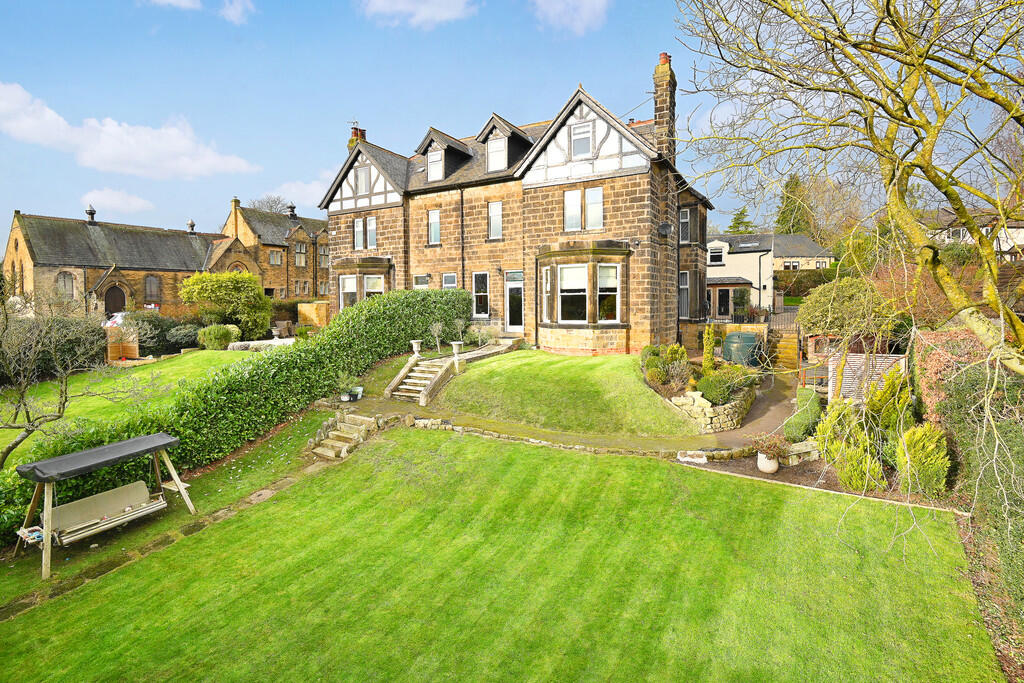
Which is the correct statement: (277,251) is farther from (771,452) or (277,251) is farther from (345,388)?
(771,452)

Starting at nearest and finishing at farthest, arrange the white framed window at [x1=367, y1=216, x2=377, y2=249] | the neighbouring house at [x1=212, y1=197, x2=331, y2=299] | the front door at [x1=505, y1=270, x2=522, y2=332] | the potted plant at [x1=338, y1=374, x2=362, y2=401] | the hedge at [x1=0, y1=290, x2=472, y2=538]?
the hedge at [x1=0, y1=290, x2=472, y2=538] < the potted plant at [x1=338, y1=374, x2=362, y2=401] < the front door at [x1=505, y1=270, x2=522, y2=332] < the white framed window at [x1=367, y1=216, x2=377, y2=249] < the neighbouring house at [x1=212, y1=197, x2=331, y2=299]

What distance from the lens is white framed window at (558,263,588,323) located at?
64.7 feet

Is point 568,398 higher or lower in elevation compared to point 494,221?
lower

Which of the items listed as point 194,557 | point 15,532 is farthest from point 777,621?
point 15,532

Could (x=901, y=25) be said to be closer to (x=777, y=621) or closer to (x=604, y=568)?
(x=777, y=621)

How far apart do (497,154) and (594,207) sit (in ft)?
20.2

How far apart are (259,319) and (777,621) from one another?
3030 cm

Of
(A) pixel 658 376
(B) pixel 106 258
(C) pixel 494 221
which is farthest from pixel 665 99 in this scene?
(B) pixel 106 258

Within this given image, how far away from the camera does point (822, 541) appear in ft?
26.1

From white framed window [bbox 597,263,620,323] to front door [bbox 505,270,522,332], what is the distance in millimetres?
4820

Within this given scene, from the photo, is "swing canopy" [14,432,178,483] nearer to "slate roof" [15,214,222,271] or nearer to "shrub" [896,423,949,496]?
"shrub" [896,423,949,496]

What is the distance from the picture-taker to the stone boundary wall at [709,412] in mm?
13617

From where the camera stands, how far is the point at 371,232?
1073 inches

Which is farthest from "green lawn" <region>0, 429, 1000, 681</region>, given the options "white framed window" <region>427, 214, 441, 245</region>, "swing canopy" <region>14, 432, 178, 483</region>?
"white framed window" <region>427, 214, 441, 245</region>
